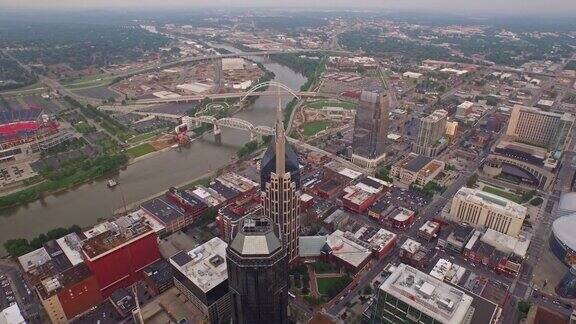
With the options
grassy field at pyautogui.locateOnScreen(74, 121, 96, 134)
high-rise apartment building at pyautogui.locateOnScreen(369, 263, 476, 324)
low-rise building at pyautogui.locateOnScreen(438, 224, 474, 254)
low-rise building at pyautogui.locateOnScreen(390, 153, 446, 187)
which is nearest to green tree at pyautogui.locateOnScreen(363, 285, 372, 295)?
high-rise apartment building at pyautogui.locateOnScreen(369, 263, 476, 324)

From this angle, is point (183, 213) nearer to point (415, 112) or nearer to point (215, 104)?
point (215, 104)

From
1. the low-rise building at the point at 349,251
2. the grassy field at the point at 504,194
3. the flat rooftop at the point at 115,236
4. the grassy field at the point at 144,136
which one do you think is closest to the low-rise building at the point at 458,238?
the low-rise building at the point at 349,251

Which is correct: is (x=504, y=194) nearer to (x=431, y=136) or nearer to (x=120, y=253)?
(x=431, y=136)

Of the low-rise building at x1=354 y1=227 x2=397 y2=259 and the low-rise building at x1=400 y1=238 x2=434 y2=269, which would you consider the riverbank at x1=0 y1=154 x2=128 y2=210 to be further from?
the low-rise building at x1=400 y1=238 x2=434 y2=269

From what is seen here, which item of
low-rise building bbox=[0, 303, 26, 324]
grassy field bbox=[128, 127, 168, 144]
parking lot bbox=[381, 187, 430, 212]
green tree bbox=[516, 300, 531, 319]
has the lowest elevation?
grassy field bbox=[128, 127, 168, 144]

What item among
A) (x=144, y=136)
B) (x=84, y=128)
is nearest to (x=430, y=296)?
(x=144, y=136)

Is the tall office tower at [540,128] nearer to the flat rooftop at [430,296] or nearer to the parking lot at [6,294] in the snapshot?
the flat rooftop at [430,296]
